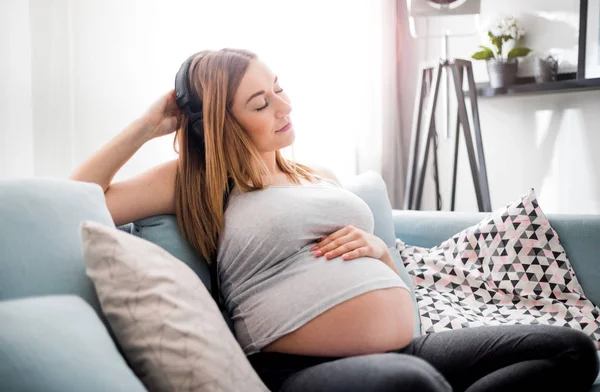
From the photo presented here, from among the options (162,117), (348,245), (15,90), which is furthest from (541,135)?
(15,90)

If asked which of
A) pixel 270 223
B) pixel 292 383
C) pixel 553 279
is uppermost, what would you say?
pixel 270 223

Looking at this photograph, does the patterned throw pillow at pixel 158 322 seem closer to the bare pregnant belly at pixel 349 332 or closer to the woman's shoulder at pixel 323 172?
the bare pregnant belly at pixel 349 332

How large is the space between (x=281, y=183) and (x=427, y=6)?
158cm

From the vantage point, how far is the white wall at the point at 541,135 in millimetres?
2830

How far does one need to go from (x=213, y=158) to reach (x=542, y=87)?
6.32 ft

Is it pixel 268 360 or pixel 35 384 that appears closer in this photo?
pixel 35 384

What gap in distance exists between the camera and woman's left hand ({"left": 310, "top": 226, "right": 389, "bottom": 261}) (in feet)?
4.29

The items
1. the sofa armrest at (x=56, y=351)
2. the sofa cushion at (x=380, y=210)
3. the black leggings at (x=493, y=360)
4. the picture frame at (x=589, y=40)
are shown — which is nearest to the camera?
the sofa armrest at (x=56, y=351)

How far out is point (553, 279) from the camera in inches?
68.9

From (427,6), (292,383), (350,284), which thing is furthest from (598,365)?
(427,6)

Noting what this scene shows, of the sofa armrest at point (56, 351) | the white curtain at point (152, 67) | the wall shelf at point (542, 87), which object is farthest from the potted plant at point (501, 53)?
the sofa armrest at point (56, 351)

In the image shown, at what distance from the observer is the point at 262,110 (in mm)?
1471

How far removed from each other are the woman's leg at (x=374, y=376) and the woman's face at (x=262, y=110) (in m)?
0.60

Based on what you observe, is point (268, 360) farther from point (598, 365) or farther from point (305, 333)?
point (598, 365)
